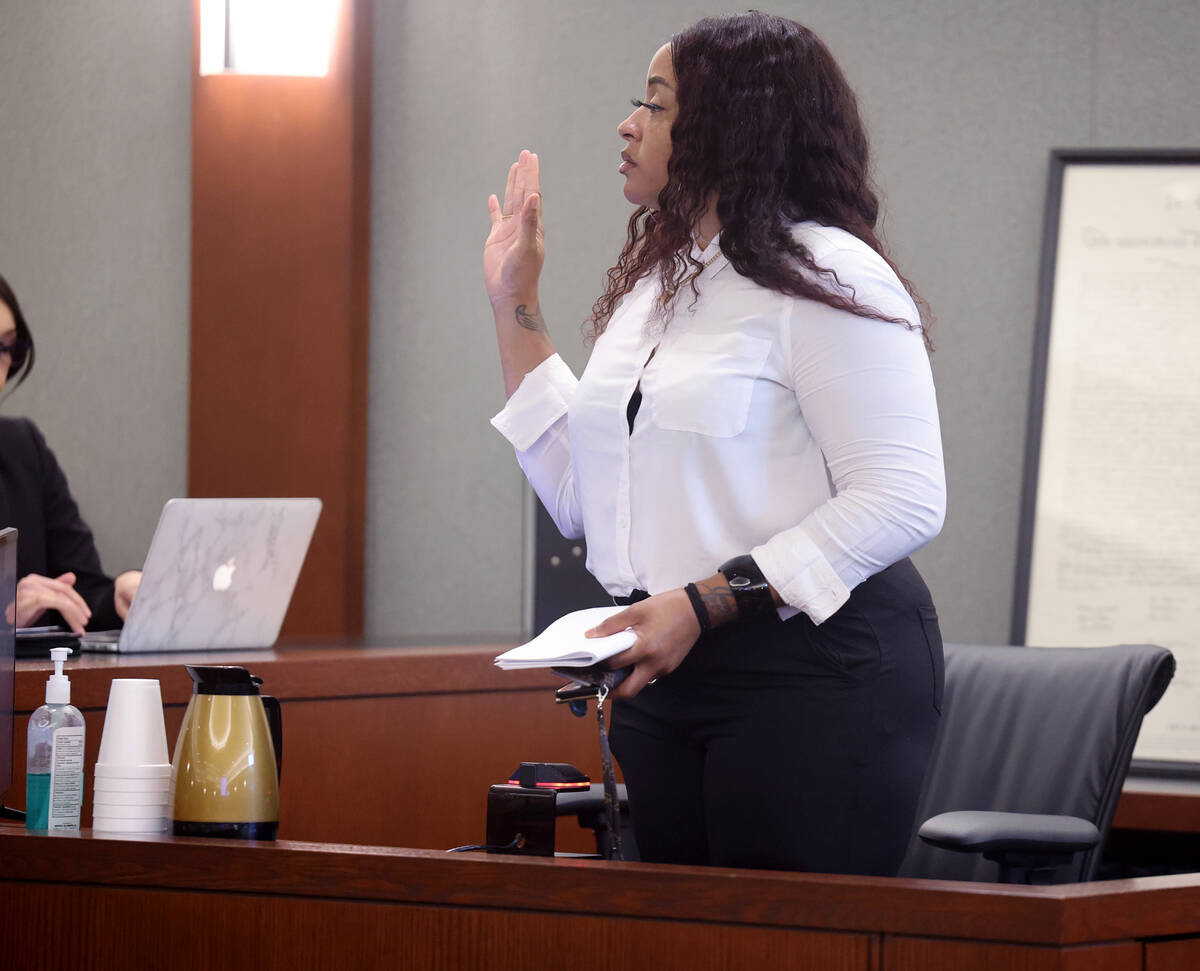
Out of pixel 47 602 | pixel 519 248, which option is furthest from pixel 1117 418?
pixel 47 602

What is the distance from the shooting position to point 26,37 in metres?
3.52

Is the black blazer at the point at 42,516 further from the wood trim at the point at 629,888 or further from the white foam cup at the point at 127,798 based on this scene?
the wood trim at the point at 629,888

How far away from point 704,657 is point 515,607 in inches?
83.8

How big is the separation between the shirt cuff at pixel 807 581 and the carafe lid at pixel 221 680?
A: 51 cm

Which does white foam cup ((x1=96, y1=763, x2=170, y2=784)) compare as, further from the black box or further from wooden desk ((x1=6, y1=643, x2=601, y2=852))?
wooden desk ((x1=6, y1=643, x2=601, y2=852))

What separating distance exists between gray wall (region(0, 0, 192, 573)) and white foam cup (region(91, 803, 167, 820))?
7.14ft

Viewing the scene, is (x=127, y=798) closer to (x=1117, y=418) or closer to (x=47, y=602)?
(x=47, y=602)

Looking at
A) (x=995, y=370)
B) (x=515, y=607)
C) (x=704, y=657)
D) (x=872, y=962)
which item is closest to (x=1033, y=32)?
(x=995, y=370)

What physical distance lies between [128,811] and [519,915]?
43 cm

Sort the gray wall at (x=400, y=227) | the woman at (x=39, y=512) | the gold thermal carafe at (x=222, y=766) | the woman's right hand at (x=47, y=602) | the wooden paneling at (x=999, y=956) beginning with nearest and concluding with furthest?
the wooden paneling at (x=999, y=956)
the gold thermal carafe at (x=222, y=766)
the woman's right hand at (x=47, y=602)
the woman at (x=39, y=512)
the gray wall at (x=400, y=227)

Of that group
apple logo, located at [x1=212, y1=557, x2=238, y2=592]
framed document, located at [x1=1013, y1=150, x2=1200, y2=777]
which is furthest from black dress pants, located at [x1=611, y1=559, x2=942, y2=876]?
framed document, located at [x1=1013, y1=150, x2=1200, y2=777]

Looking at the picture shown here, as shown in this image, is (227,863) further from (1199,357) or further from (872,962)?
(1199,357)

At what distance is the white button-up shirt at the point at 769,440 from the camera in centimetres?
129

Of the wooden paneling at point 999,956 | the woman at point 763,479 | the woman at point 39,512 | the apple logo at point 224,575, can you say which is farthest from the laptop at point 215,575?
the wooden paneling at point 999,956
